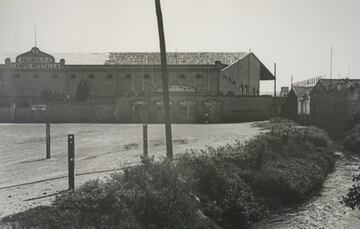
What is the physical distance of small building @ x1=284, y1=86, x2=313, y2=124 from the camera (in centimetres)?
4911

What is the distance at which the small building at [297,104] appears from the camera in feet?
161

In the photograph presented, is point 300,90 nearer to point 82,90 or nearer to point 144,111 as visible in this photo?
point 144,111

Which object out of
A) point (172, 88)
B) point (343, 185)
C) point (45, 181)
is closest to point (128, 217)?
point (45, 181)

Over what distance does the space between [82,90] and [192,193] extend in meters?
36.6

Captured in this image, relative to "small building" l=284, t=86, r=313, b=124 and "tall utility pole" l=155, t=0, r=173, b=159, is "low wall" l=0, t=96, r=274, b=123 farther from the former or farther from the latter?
"tall utility pole" l=155, t=0, r=173, b=159

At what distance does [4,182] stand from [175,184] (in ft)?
14.7

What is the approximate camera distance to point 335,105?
43281mm

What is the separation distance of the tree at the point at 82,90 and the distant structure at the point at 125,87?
0.43ft

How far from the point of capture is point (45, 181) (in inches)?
443

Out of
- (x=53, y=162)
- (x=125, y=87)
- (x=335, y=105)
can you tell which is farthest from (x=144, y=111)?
(x=53, y=162)

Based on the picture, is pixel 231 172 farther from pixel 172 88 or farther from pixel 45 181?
pixel 172 88

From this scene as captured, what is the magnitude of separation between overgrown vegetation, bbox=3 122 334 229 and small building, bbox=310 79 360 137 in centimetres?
→ 2144

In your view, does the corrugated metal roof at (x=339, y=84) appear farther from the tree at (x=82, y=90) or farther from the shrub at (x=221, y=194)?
the shrub at (x=221, y=194)

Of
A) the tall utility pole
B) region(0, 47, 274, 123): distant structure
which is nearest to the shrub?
the tall utility pole
